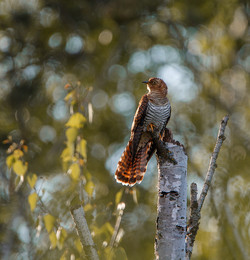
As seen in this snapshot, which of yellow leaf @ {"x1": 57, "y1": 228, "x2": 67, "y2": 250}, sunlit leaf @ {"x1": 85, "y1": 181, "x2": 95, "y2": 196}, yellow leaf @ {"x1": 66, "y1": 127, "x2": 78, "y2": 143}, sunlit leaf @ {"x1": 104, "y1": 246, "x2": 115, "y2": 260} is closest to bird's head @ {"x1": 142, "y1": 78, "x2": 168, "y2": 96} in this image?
yellow leaf @ {"x1": 66, "y1": 127, "x2": 78, "y2": 143}

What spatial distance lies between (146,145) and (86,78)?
592 cm

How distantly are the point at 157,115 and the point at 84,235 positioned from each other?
2.23 meters

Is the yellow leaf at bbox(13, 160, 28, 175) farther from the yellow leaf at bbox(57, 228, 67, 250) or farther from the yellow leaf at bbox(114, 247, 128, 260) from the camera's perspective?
the yellow leaf at bbox(114, 247, 128, 260)

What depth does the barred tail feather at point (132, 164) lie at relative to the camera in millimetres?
3402

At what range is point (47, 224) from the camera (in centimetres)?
231

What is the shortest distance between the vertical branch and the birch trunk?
1.00ft

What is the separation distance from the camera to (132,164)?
3.45 meters

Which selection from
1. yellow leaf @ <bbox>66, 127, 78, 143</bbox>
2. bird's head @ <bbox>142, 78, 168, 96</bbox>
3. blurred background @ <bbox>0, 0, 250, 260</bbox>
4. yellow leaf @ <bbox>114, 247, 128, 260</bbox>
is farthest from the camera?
blurred background @ <bbox>0, 0, 250, 260</bbox>

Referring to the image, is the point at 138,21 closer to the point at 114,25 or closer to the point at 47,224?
A: the point at 114,25

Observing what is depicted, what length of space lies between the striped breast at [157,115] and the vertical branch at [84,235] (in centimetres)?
200

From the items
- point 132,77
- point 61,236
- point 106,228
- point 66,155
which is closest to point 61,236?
point 61,236

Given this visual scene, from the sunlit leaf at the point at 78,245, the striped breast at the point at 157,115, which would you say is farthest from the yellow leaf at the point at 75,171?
the striped breast at the point at 157,115

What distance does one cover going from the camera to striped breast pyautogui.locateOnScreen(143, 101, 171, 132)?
4.03m

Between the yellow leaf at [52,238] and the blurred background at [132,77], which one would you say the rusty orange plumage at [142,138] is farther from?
the blurred background at [132,77]
